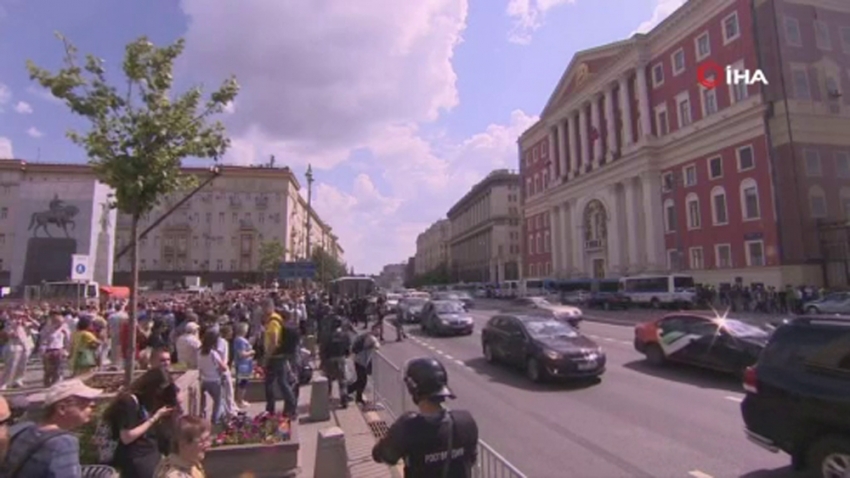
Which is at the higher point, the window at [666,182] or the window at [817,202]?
the window at [666,182]

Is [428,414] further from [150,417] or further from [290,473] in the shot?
[290,473]

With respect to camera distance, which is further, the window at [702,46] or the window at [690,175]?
the window at [690,175]

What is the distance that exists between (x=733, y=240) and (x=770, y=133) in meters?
7.83

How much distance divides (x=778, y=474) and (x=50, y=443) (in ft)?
24.2

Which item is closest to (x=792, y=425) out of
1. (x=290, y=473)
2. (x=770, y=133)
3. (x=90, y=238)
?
(x=290, y=473)

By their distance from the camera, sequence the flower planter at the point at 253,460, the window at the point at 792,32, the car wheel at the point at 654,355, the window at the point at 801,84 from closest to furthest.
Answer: the flower planter at the point at 253,460 → the car wheel at the point at 654,355 → the window at the point at 801,84 → the window at the point at 792,32

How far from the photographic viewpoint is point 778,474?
20.3 ft

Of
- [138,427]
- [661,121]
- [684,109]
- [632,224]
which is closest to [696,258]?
[632,224]

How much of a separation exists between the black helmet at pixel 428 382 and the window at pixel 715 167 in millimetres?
42844

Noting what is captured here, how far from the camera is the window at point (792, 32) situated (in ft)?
121

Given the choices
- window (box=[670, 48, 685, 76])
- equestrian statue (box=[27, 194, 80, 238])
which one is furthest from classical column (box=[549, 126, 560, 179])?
equestrian statue (box=[27, 194, 80, 238])

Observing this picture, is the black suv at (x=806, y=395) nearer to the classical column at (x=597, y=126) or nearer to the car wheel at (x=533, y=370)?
the car wheel at (x=533, y=370)

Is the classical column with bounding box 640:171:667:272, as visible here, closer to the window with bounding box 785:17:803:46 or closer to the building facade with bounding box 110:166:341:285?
the window with bounding box 785:17:803:46

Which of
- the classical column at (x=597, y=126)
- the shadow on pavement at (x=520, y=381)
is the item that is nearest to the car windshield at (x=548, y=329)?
the shadow on pavement at (x=520, y=381)
